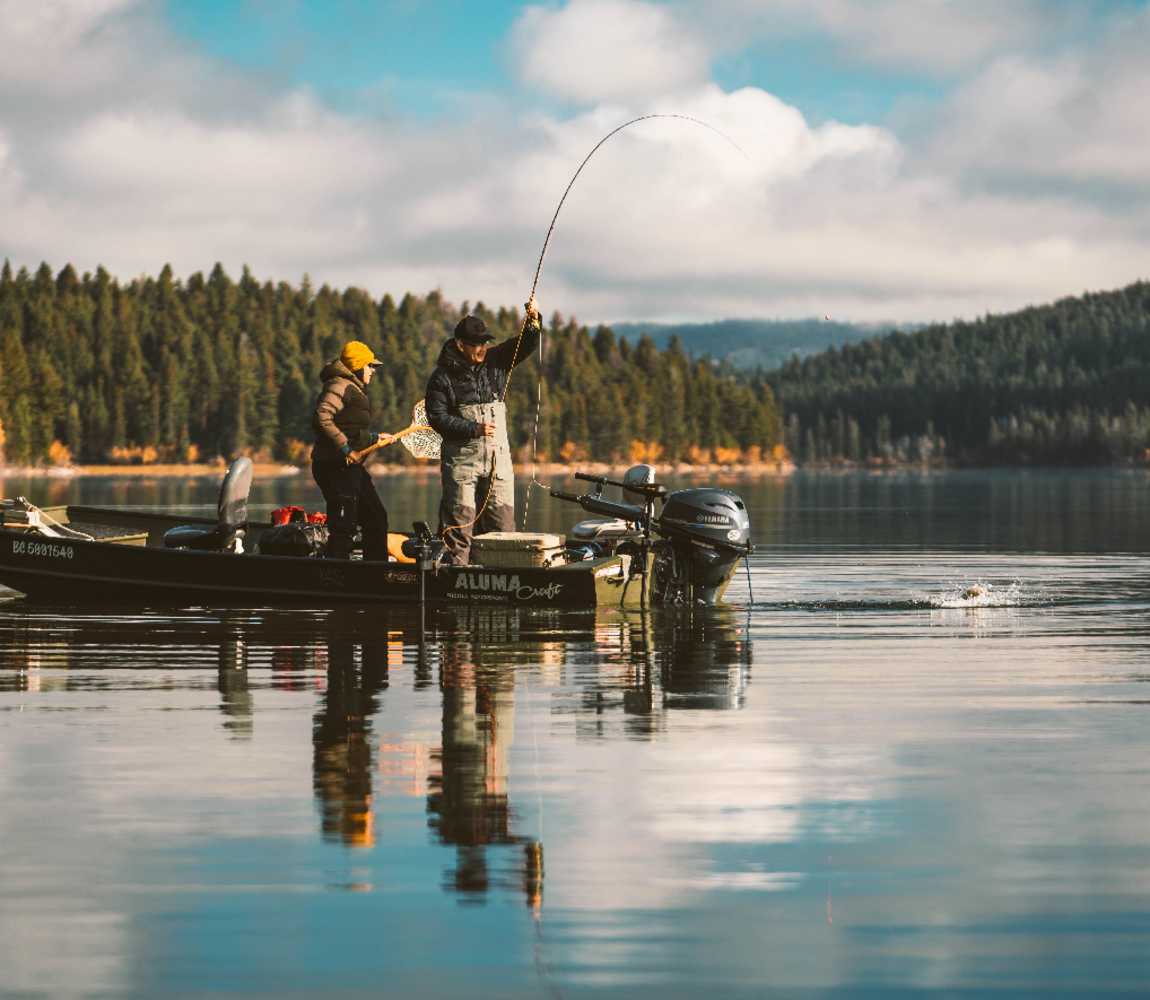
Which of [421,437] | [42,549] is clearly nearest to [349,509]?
[421,437]

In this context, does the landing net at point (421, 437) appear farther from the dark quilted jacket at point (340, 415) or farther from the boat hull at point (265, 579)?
the boat hull at point (265, 579)

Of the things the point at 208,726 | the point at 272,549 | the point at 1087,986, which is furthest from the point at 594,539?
the point at 1087,986

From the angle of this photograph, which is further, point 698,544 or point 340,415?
point 698,544

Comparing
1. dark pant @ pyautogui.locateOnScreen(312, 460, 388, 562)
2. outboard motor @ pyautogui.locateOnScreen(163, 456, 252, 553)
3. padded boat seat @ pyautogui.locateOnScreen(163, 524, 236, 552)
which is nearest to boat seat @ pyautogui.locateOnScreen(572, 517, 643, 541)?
dark pant @ pyautogui.locateOnScreen(312, 460, 388, 562)

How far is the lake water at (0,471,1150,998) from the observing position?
7.07 m

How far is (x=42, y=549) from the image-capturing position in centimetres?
2245

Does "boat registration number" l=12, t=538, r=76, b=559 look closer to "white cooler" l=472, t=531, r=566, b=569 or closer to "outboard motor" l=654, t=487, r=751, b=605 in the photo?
Result: "white cooler" l=472, t=531, r=566, b=569

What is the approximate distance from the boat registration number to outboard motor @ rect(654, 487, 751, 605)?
643 cm

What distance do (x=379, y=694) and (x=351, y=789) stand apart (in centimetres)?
389

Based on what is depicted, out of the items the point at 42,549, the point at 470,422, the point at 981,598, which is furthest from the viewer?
the point at 981,598

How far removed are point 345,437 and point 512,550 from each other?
200 cm

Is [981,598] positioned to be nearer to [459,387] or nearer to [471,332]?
[459,387]

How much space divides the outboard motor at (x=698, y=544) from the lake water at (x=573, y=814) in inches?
87.2

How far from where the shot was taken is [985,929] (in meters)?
7.45
